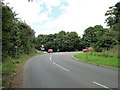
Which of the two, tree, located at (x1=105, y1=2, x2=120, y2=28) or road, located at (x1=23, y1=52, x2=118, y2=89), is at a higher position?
tree, located at (x1=105, y1=2, x2=120, y2=28)

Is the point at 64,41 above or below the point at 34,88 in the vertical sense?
above

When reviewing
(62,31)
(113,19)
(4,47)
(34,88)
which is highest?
(62,31)

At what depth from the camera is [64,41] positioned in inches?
2253

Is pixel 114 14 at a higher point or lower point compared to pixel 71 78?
higher

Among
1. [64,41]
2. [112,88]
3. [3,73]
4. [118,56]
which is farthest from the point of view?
[64,41]

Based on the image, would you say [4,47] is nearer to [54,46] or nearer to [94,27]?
[54,46]

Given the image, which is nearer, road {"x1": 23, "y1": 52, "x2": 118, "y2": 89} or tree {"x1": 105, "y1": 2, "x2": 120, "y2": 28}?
road {"x1": 23, "y1": 52, "x2": 118, "y2": 89}

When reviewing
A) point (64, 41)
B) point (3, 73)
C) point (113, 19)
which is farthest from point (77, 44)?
point (3, 73)

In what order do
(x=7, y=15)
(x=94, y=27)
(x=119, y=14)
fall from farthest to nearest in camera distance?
(x=94, y=27) → (x=119, y=14) → (x=7, y=15)

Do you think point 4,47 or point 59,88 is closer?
point 59,88

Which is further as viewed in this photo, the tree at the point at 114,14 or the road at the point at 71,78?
the tree at the point at 114,14

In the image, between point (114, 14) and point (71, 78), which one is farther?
point (114, 14)

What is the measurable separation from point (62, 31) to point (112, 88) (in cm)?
5966

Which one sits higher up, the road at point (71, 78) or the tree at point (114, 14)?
the tree at point (114, 14)
